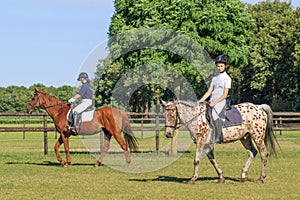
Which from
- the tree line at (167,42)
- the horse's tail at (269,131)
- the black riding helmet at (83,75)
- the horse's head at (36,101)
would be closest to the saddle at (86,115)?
the black riding helmet at (83,75)

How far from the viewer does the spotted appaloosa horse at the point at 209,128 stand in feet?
38.9

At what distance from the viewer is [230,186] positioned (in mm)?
11914

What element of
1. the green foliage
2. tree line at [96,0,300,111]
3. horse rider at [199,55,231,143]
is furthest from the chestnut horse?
the green foliage

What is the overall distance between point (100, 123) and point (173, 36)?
11.3 m

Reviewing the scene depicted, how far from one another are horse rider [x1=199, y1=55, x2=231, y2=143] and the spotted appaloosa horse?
0.54ft

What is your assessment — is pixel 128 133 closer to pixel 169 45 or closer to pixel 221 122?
pixel 221 122

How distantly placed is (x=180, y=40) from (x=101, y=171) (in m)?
12.3

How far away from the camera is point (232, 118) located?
12555 mm

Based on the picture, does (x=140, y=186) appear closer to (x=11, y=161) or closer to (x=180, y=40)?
(x=11, y=161)

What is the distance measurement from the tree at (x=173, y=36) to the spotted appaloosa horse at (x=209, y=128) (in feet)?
39.0

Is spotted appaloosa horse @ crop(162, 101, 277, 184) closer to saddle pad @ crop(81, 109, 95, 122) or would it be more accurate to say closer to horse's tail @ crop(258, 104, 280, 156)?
horse's tail @ crop(258, 104, 280, 156)

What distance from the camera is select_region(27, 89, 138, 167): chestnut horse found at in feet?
54.2

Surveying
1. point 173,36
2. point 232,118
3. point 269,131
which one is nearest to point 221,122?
point 232,118

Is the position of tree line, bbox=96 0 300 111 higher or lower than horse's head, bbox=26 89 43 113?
higher
